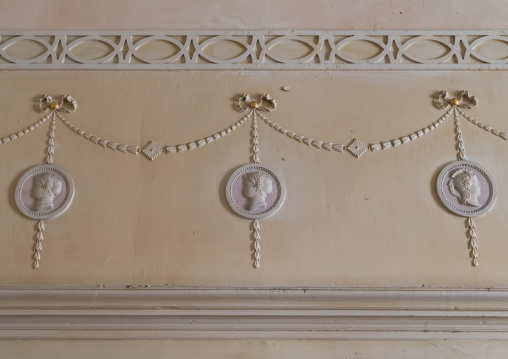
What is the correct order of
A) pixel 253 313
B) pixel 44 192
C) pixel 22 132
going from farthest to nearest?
pixel 22 132
pixel 44 192
pixel 253 313

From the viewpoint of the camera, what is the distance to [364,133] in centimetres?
216

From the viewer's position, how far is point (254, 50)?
2.28 metres

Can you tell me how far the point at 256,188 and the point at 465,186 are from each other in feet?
2.34

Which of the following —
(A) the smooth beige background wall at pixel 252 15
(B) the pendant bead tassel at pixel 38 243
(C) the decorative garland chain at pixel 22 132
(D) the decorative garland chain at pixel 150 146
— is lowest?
(B) the pendant bead tassel at pixel 38 243

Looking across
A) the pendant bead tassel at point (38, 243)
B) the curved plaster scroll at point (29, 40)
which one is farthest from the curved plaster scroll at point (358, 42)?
the pendant bead tassel at point (38, 243)

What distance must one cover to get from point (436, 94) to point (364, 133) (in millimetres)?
318

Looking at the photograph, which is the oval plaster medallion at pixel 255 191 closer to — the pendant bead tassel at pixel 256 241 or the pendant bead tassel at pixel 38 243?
the pendant bead tassel at pixel 256 241

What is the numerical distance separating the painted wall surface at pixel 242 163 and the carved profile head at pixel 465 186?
0.21ft

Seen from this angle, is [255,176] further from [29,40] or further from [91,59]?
[29,40]

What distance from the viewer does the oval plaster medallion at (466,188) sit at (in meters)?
2.04

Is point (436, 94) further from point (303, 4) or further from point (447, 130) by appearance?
point (303, 4)

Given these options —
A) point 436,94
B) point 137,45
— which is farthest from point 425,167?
point 137,45

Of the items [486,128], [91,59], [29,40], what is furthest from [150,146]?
[486,128]

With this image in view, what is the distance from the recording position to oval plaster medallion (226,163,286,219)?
6.68 feet
